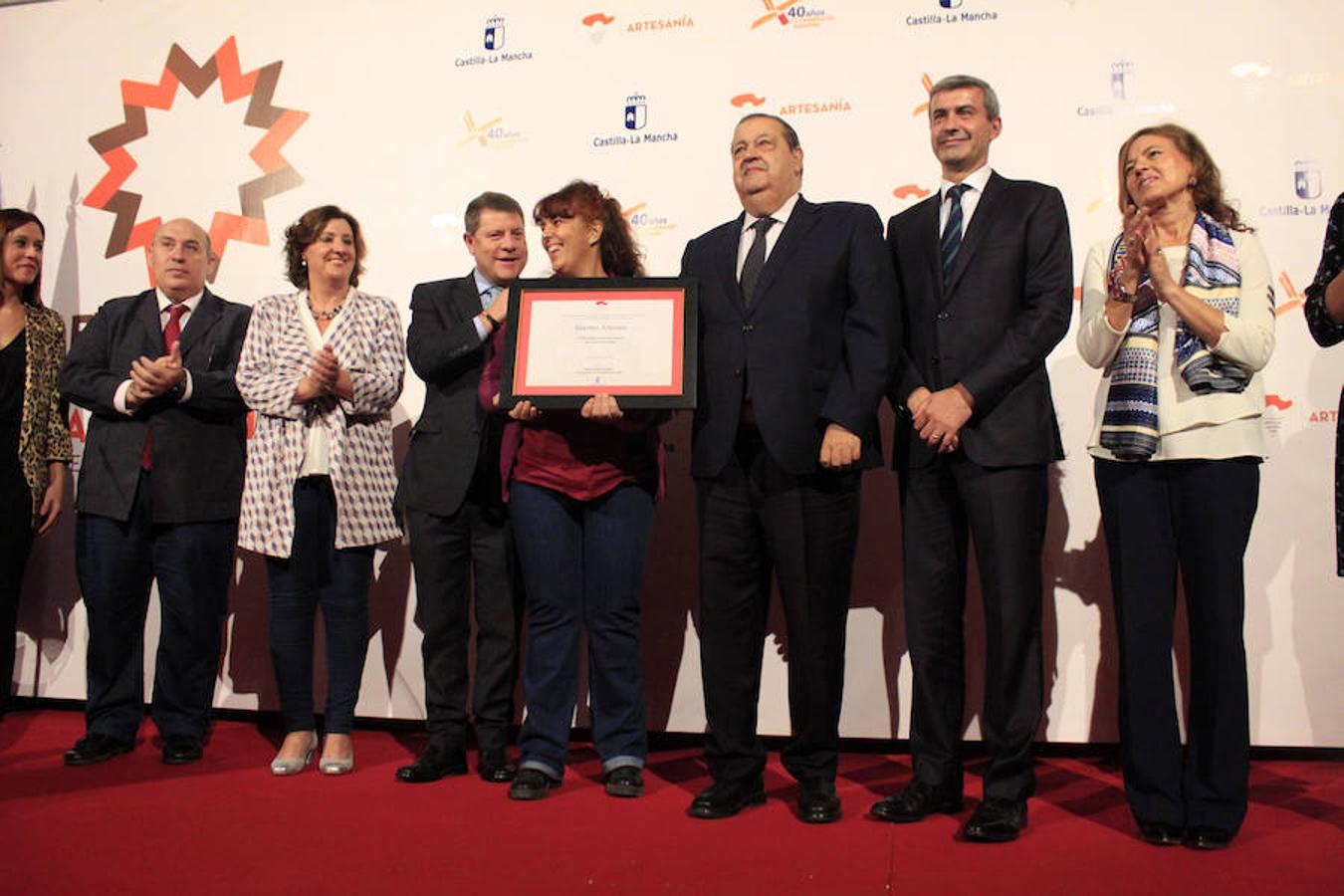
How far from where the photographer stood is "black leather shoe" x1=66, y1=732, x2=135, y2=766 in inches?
146

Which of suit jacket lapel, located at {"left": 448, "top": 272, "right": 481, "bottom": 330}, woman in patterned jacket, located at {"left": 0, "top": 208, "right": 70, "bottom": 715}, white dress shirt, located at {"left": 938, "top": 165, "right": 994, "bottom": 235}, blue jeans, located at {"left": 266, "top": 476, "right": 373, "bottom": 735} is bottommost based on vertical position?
blue jeans, located at {"left": 266, "top": 476, "right": 373, "bottom": 735}

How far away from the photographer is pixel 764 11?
13.8 feet

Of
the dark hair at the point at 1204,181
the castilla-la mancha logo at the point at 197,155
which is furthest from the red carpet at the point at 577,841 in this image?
the castilla-la mancha logo at the point at 197,155

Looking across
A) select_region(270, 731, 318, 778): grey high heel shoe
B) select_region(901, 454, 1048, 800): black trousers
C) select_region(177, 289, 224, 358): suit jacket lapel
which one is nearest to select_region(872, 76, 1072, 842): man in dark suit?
select_region(901, 454, 1048, 800): black trousers

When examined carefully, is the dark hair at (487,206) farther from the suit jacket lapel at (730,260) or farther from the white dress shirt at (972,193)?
the white dress shirt at (972,193)

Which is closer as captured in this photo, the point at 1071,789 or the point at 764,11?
the point at 1071,789

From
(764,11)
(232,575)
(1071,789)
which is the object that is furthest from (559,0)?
(1071,789)

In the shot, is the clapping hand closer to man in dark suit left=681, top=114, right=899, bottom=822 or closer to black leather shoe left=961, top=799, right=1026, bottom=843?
man in dark suit left=681, top=114, right=899, bottom=822

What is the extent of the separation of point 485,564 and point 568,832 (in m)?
0.98

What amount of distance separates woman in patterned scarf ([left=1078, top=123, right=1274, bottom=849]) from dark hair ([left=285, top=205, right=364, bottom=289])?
233 centimetres

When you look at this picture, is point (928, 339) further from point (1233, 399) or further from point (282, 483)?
point (282, 483)

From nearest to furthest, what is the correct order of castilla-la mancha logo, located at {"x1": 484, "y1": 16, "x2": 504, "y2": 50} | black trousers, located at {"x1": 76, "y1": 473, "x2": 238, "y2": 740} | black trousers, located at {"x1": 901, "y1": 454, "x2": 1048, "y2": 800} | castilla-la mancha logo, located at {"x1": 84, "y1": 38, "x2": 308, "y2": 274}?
1. black trousers, located at {"x1": 901, "y1": 454, "x2": 1048, "y2": 800}
2. black trousers, located at {"x1": 76, "y1": 473, "x2": 238, "y2": 740}
3. castilla-la mancha logo, located at {"x1": 484, "y1": 16, "x2": 504, "y2": 50}
4. castilla-la mancha logo, located at {"x1": 84, "y1": 38, "x2": 308, "y2": 274}

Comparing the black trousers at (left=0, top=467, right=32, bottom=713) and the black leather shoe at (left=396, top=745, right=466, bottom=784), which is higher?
the black trousers at (left=0, top=467, right=32, bottom=713)

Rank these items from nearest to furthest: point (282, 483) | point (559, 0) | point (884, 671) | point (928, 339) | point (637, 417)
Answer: point (928, 339) → point (637, 417) → point (282, 483) → point (884, 671) → point (559, 0)
